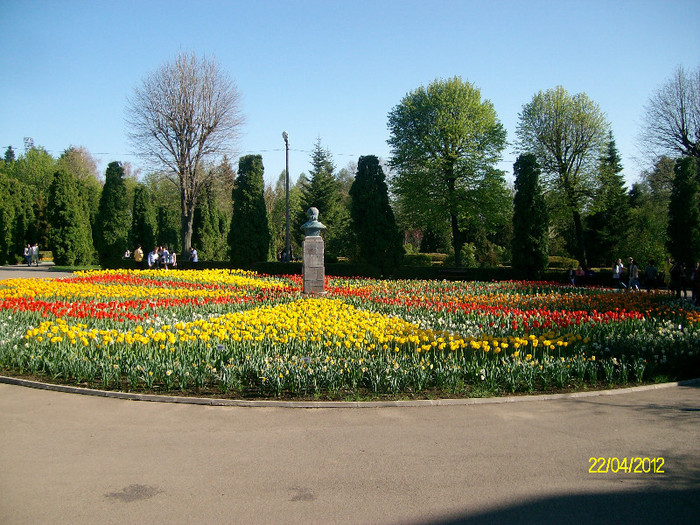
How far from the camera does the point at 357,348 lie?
8086mm

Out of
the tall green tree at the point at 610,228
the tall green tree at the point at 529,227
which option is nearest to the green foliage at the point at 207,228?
the tall green tree at the point at 529,227

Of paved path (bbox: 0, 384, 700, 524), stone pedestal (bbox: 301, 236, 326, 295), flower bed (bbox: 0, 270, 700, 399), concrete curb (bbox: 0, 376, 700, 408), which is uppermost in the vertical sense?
stone pedestal (bbox: 301, 236, 326, 295)

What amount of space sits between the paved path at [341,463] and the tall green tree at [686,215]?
87.4ft

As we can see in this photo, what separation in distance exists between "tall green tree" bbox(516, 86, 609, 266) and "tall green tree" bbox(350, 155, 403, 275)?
14403mm

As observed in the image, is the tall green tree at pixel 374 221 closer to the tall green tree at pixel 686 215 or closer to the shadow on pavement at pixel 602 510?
the tall green tree at pixel 686 215

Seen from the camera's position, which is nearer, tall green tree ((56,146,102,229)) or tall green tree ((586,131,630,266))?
tall green tree ((586,131,630,266))

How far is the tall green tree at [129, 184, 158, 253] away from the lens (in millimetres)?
36531

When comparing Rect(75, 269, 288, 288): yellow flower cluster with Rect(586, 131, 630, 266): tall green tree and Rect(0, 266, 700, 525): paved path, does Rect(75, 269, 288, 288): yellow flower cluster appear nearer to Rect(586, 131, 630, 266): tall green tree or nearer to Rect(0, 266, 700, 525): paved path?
Rect(0, 266, 700, 525): paved path

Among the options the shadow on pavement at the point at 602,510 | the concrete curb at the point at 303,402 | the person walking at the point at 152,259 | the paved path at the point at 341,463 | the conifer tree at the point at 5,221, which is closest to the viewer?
the shadow on pavement at the point at 602,510

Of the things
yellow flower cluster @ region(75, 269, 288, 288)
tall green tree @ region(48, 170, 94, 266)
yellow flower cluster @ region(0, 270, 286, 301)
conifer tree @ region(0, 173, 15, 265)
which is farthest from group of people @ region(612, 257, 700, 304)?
conifer tree @ region(0, 173, 15, 265)

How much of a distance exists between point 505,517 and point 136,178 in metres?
78.6

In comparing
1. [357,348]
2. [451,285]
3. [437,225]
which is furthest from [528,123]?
[357,348]

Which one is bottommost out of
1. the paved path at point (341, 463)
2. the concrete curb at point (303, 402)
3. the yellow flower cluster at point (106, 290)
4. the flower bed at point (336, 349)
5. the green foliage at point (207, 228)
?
the paved path at point (341, 463)

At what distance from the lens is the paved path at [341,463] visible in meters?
3.86
